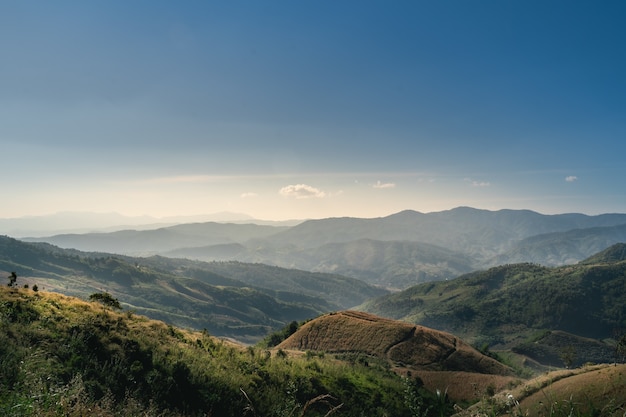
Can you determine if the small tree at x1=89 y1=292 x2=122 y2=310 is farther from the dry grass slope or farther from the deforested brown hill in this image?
the deforested brown hill

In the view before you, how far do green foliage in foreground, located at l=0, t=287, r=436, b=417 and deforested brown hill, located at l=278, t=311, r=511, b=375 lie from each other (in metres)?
31.8

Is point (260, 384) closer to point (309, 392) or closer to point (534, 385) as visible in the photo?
point (309, 392)

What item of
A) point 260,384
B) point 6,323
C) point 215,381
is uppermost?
point 6,323

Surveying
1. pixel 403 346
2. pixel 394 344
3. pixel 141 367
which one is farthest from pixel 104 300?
pixel 403 346

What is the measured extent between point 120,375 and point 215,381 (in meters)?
5.66

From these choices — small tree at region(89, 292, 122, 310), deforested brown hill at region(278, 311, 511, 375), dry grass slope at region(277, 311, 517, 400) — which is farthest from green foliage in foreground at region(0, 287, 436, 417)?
deforested brown hill at region(278, 311, 511, 375)

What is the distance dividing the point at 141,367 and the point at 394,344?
57168 millimetres

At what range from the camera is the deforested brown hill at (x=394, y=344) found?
6638 centimetres

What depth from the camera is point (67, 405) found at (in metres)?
6.57

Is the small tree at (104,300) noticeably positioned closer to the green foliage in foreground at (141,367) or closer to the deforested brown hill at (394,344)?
the green foliage in foreground at (141,367)

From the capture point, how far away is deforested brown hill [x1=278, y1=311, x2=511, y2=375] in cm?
6638

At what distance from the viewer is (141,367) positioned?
2155cm

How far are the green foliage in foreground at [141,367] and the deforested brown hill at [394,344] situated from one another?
3184cm

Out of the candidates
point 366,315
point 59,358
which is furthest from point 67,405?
point 366,315
